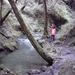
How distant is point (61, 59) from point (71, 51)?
81.6 inches

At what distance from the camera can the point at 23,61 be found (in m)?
12.7

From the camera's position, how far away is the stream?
1123 cm

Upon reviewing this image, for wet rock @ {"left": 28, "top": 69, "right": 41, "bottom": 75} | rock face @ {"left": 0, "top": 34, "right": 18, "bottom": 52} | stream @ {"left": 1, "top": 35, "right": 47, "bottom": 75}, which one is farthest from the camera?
rock face @ {"left": 0, "top": 34, "right": 18, "bottom": 52}

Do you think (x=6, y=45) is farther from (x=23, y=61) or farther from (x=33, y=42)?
(x=33, y=42)

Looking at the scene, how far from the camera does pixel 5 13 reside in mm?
20922

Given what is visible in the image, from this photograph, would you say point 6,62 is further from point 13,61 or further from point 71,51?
point 71,51

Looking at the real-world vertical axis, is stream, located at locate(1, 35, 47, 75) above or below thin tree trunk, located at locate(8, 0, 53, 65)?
below

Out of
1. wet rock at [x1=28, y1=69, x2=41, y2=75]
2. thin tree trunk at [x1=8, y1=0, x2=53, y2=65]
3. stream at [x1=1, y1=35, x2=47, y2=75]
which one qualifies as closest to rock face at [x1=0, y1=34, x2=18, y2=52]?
stream at [x1=1, y1=35, x2=47, y2=75]

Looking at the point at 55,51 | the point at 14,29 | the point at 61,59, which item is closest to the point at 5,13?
the point at 14,29

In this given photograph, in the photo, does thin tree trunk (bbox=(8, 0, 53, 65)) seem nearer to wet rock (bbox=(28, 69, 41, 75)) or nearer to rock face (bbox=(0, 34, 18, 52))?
wet rock (bbox=(28, 69, 41, 75))

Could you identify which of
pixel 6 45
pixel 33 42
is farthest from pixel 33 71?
pixel 6 45

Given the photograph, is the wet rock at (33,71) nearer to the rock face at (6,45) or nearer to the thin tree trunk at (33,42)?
the thin tree trunk at (33,42)

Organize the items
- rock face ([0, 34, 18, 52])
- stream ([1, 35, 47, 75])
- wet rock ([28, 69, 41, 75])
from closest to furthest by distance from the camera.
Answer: wet rock ([28, 69, 41, 75]) → stream ([1, 35, 47, 75]) → rock face ([0, 34, 18, 52])

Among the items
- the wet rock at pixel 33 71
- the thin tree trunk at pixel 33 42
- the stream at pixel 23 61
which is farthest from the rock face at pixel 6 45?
the wet rock at pixel 33 71
